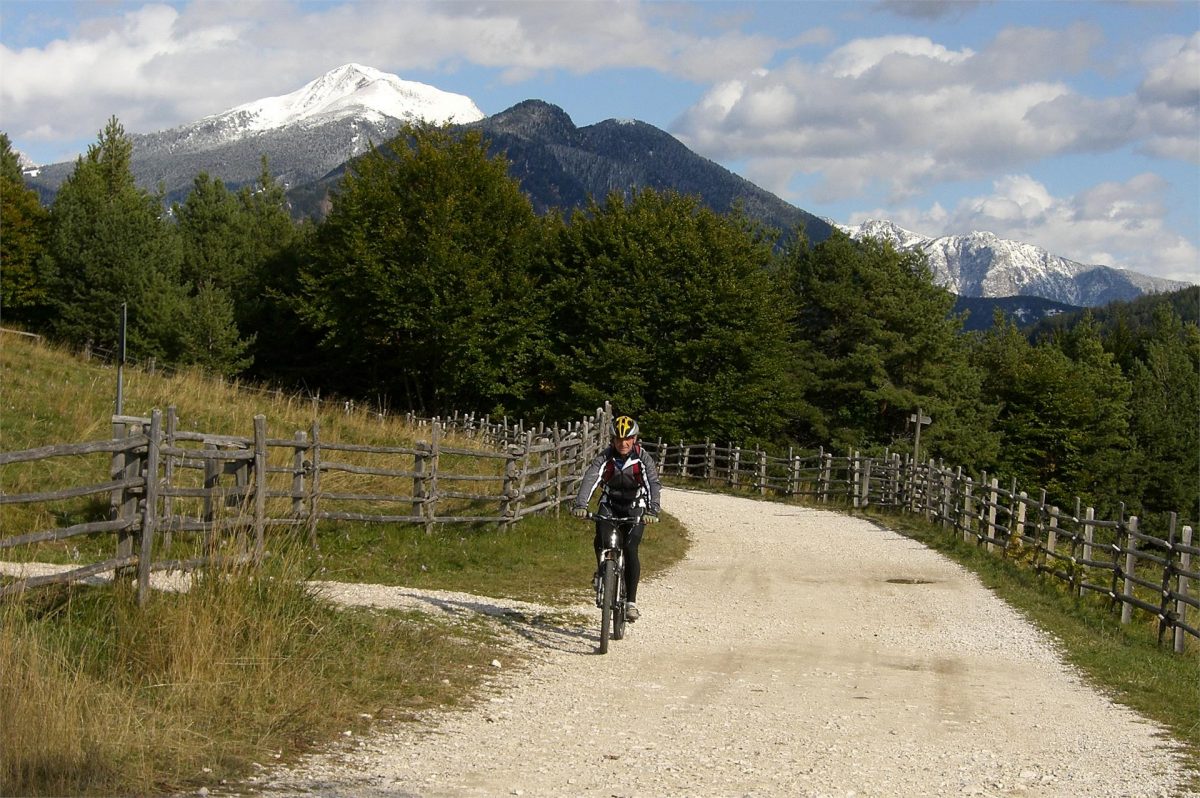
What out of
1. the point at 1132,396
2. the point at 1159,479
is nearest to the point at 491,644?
the point at 1159,479

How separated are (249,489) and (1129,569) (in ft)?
37.2

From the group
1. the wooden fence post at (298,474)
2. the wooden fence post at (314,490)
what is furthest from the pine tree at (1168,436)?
the wooden fence post at (298,474)

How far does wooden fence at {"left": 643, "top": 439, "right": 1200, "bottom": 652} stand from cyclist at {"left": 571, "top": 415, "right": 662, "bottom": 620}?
22.9ft

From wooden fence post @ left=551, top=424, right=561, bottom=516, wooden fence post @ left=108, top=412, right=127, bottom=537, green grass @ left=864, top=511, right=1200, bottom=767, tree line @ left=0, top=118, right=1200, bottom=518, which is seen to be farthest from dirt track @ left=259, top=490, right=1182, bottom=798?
tree line @ left=0, top=118, right=1200, bottom=518

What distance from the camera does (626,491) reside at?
11320 mm

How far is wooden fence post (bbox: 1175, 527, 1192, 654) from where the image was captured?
14.2m

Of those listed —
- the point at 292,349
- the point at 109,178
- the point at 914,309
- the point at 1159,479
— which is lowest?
the point at 1159,479

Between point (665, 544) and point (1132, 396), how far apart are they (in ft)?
253

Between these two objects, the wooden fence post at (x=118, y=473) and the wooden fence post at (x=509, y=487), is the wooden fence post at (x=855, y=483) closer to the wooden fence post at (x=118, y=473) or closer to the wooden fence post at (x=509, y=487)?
the wooden fence post at (x=509, y=487)

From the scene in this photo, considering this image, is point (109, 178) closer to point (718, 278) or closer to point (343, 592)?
point (718, 278)

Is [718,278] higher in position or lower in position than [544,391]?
higher

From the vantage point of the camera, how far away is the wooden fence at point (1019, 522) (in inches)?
591

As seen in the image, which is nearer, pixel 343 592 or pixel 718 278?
pixel 343 592

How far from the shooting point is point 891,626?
45.9 feet
